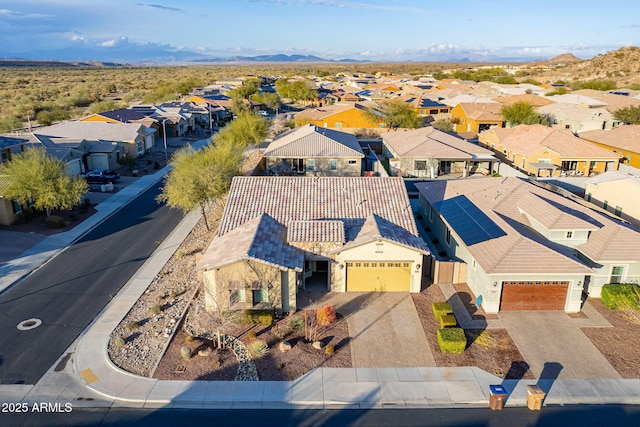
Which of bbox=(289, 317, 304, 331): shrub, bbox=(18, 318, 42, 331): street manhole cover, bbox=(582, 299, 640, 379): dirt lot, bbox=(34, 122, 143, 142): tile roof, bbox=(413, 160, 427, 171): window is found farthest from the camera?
bbox=(34, 122, 143, 142): tile roof

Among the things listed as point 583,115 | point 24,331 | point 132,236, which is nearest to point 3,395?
point 24,331

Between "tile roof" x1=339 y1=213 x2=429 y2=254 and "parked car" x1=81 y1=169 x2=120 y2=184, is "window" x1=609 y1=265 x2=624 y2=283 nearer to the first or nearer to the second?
"tile roof" x1=339 y1=213 x2=429 y2=254

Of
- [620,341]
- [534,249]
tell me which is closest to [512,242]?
[534,249]

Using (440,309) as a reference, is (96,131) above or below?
above

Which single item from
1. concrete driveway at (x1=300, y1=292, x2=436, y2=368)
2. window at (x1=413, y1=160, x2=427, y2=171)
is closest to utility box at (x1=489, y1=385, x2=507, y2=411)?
concrete driveway at (x1=300, y1=292, x2=436, y2=368)

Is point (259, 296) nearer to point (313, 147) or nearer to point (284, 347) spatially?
point (284, 347)
